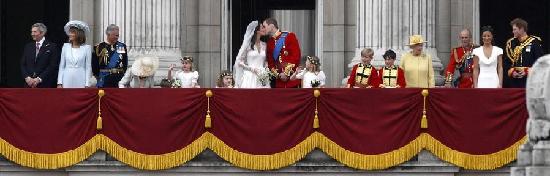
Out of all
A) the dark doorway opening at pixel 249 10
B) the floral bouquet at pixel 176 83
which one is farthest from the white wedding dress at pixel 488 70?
the dark doorway opening at pixel 249 10

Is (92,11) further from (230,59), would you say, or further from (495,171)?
(495,171)

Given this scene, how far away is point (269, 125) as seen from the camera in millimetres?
30250

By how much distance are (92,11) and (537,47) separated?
8.95m

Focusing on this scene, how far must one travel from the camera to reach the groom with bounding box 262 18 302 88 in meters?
31.7

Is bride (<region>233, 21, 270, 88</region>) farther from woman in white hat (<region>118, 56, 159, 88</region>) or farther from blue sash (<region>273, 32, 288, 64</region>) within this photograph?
woman in white hat (<region>118, 56, 159, 88</region>)

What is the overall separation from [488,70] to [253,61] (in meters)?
3.45

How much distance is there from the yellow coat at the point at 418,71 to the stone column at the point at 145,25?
4771 millimetres

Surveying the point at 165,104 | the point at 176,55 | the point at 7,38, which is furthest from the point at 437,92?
the point at 7,38

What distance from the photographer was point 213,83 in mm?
37094

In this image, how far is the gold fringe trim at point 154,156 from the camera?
30.3 m

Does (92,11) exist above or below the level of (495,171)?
above

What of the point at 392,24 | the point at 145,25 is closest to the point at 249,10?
the point at 145,25

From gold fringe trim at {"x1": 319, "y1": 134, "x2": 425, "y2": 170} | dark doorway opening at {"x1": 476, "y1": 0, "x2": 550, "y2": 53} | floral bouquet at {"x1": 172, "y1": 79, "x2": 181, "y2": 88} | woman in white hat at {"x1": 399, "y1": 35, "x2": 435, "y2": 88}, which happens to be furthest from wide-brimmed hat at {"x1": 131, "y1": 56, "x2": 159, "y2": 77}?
dark doorway opening at {"x1": 476, "y1": 0, "x2": 550, "y2": 53}

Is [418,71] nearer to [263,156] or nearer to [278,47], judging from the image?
[278,47]
